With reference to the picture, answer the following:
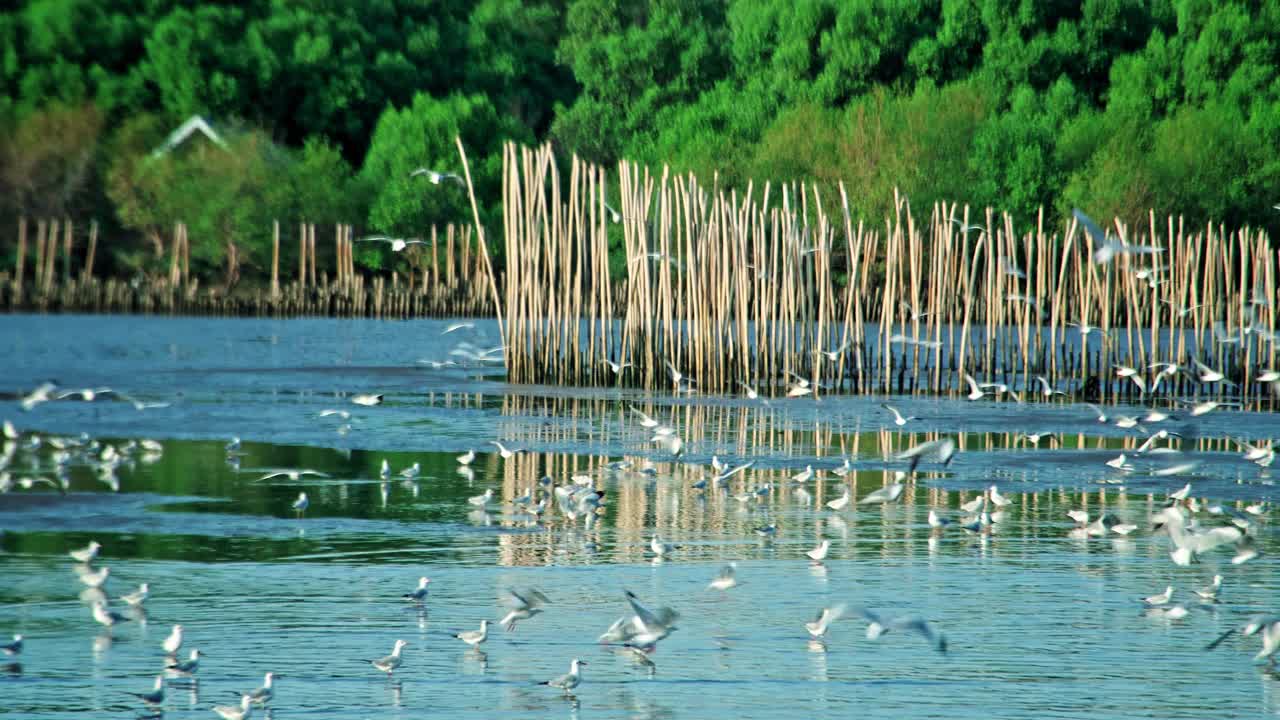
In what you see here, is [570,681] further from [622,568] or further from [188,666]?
[622,568]

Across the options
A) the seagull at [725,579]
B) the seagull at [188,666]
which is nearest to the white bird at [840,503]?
the seagull at [725,579]

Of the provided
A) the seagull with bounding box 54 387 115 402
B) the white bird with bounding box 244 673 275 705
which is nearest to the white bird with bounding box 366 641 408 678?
the white bird with bounding box 244 673 275 705

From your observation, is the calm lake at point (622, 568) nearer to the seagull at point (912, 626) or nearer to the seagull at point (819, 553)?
the seagull at point (819, 553)

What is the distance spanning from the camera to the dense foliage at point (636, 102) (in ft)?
160

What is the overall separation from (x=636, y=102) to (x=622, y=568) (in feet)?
182

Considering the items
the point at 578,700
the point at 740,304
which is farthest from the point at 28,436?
the point at 578,700

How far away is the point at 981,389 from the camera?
75.9 feet

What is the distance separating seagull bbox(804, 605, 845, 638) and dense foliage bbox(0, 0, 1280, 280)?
3884 centimetres

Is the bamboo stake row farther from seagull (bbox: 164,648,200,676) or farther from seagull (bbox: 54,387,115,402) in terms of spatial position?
seagull (bbox: 164,648,200,676)

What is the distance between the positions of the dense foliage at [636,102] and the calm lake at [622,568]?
29.2 m

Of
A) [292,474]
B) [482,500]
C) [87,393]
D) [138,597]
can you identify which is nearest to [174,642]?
[138,597]

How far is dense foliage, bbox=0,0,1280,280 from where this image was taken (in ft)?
160

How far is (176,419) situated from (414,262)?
40811 millimetres

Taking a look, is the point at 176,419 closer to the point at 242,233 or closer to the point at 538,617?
the point at 538,617
